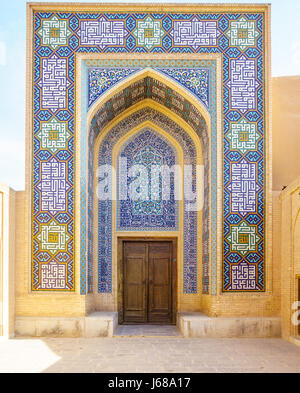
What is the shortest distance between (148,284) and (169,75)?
12.5ft

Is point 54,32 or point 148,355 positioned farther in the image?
point 54,32

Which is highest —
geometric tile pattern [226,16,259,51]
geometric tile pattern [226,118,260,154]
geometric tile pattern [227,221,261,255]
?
geometric tile pattern [226,16,259,51]

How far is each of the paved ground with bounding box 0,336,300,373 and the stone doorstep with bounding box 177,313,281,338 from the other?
232mm

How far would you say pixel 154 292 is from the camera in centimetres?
853

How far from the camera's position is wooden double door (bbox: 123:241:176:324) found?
849 centimetres

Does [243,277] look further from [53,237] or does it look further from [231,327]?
[53,237]

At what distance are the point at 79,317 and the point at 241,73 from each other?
484cm

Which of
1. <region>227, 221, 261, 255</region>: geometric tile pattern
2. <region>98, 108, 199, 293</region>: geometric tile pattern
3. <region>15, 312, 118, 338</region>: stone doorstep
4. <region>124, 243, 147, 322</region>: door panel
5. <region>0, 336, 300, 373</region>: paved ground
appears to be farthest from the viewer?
<region>124, 243, 147, 322</region>: door panel

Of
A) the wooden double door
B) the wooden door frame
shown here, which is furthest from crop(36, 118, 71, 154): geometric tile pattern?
the wooden double door

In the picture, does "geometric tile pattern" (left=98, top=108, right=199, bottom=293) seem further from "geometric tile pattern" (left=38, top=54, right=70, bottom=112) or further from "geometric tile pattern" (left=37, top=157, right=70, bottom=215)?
"geometric tile pattern" (left=38, top=54, right=70, bottom=112)

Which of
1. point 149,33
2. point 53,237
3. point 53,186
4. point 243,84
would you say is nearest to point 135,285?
point 53,237

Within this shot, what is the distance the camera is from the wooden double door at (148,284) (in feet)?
27.9

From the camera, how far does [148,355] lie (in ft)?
19.7

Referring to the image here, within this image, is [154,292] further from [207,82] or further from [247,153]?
[207,82]
